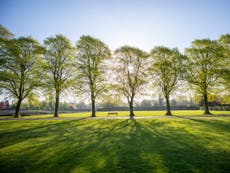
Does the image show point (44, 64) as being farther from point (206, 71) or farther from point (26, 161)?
point (206, 71)

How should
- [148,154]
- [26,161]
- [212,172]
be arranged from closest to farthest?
[212,172] → [26,161] → [148,154]

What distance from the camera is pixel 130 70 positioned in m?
29.8

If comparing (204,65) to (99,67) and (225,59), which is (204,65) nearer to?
(225,59)

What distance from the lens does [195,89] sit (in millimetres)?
29484

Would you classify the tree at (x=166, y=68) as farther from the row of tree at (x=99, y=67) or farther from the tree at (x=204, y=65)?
the tree at (x=204, y=65)

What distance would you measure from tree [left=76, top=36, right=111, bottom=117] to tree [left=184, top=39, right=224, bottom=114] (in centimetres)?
1806

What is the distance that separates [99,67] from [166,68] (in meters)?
14.2

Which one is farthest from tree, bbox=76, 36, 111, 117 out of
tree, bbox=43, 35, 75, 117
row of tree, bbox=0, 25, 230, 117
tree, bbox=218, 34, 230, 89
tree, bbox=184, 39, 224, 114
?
tree, bbox=218, 34, 230, 89

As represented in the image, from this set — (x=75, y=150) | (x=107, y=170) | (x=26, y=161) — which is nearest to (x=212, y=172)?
(x=107, y=170)

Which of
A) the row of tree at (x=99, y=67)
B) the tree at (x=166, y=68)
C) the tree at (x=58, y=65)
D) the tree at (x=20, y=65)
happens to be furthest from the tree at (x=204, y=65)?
the tree at (x=20, y=65)

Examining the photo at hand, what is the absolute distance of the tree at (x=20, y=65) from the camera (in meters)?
27.5

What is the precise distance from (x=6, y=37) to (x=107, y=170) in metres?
36.1

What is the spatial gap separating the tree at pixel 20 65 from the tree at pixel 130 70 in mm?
17137

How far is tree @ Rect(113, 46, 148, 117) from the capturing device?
1145 inches
